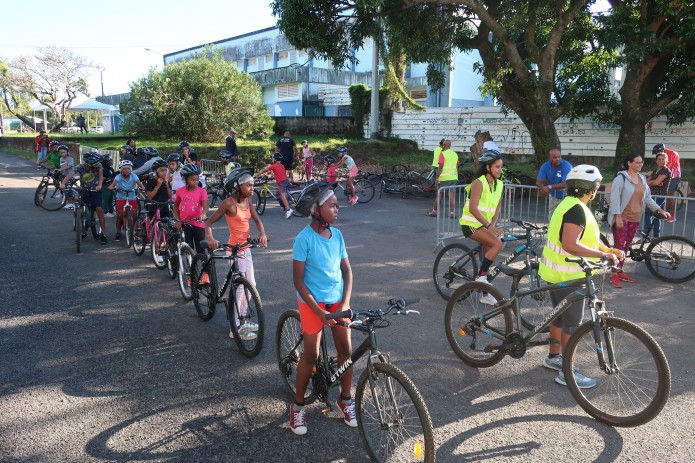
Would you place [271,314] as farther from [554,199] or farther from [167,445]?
[554,199]

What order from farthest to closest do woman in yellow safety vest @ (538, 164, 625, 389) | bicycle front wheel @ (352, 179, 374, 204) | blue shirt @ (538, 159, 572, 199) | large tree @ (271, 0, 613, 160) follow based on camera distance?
bicycle front wheel @ (352, 179, 374, 204)
large tree @ (271, 0, 613, 160)
blue shirt @ (538, 159, 572, 199)
woman in yellow safety vest @ (538, 164, 625, 389)

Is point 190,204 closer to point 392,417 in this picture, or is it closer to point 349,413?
point 349,413

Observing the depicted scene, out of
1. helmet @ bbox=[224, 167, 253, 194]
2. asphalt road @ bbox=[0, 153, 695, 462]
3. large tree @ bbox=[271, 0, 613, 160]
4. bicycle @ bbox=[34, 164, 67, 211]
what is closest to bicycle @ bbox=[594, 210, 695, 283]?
asphalt road @ bbox=[0, 153, 695, 462]

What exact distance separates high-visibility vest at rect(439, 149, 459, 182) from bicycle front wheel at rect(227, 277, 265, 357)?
9.04m

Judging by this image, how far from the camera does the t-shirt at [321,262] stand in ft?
12.4

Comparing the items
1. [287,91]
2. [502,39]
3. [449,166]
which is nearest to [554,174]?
[449,166]

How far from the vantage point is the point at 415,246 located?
10.4 metres

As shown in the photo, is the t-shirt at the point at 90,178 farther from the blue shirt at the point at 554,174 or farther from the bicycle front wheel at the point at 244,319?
the blue shirt at the point at 554,174

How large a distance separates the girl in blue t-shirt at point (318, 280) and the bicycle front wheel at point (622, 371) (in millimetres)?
1808

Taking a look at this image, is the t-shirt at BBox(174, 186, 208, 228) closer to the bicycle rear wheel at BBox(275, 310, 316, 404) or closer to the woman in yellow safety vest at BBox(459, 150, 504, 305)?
the bicycle rear wheel at BBox(275, 310, 316, 404)

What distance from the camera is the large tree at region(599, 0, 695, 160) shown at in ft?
45.0

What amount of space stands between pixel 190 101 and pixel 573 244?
2523 cm

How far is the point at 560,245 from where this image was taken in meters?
4.63

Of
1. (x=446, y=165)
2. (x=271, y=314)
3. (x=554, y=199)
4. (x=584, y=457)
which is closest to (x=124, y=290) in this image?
(x=271, y=314)
